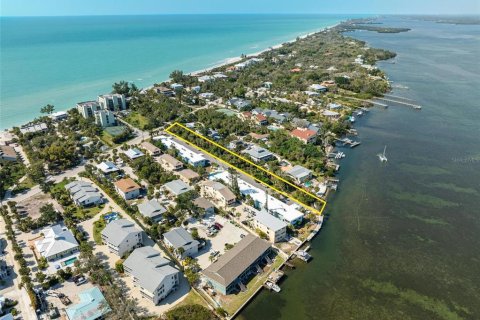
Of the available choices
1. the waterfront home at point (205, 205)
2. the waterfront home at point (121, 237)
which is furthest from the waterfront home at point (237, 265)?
the waterfront home at point (121, 237)

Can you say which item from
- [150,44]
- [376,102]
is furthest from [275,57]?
[150,44]

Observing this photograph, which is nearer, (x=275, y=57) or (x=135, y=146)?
(x=135, y=146)

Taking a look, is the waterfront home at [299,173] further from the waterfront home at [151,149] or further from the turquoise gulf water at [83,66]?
the turquoise gulf water at [83,66]

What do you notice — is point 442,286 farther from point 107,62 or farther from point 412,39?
point 412,39

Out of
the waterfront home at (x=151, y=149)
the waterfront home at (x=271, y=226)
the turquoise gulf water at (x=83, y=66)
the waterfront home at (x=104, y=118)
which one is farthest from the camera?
the turquoise gulf water at (x=83, y=66)

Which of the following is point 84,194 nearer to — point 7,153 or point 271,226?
point 7,153
